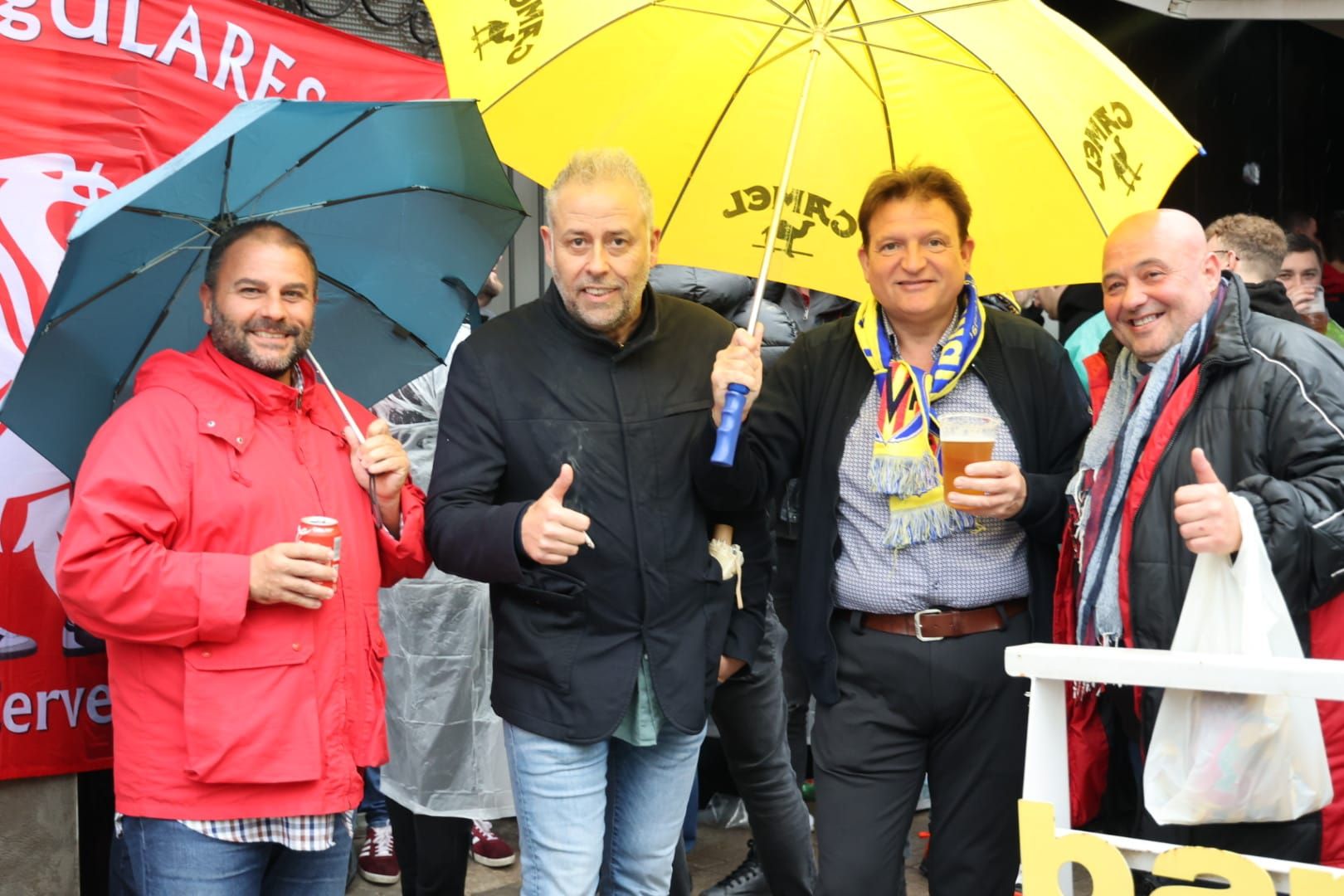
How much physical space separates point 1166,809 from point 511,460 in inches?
62.1

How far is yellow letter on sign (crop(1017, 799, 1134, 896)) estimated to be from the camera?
2.54 meters

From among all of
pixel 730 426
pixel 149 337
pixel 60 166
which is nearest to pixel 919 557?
pixel 730 426

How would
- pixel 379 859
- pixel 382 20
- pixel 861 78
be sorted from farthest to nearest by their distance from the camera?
1. pixel 382 20
2. pixel 379 859
3. pixel 861 78

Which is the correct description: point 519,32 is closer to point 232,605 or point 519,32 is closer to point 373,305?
point 373,305

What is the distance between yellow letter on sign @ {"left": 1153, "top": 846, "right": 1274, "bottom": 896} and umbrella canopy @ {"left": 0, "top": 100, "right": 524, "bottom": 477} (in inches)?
84.1

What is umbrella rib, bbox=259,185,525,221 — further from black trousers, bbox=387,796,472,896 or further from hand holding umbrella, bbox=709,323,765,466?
black trousers, bbox=387,796,472,896

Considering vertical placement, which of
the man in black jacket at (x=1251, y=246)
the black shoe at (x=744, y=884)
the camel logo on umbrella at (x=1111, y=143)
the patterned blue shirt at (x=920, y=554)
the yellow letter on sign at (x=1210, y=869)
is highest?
the camel logo on umbrella at (x=1111, y=143)

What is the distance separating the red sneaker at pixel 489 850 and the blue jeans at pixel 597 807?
2057 millimetres

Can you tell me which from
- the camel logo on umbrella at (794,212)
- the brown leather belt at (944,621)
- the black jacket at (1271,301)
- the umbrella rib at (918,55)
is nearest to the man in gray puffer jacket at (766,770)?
the camel logo on umbrella at (794,212)

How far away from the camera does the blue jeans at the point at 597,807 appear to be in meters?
3.20

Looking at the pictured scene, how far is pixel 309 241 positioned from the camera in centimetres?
352

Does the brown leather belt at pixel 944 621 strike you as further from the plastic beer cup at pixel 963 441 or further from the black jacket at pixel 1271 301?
the black jacket at pixel 1271 301

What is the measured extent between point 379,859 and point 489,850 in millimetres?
407

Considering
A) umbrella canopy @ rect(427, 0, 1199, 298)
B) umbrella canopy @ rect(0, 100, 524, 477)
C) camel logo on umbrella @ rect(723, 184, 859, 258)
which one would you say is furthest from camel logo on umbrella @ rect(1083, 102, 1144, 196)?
umbrella canopy @ rect(0, 100, 524, 477)
